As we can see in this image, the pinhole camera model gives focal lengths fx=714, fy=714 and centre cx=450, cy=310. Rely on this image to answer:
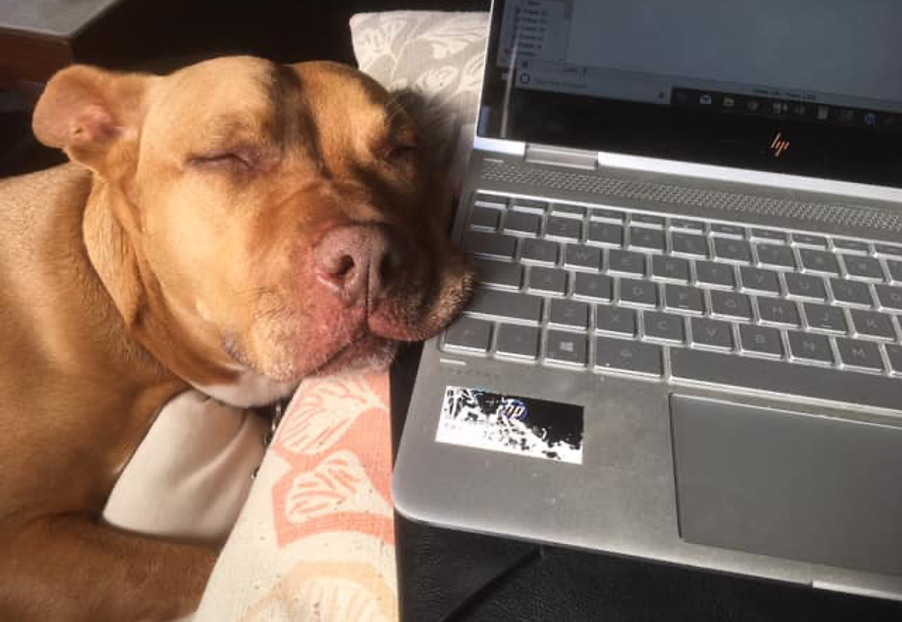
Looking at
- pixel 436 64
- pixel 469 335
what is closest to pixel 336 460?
pixel 469 335

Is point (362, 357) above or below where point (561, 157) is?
below

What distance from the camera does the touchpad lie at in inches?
27.6

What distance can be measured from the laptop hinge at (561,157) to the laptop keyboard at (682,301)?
8 cm

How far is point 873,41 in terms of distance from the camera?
3.07ft

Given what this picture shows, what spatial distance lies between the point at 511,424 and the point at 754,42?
62 centimetres

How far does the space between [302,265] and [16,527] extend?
2.12ft

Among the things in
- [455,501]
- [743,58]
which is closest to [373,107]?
[743,58]

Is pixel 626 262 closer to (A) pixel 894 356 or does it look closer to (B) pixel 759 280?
(B) pixel 759 280

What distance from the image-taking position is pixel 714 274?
96 cm

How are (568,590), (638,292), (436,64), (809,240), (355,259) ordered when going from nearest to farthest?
(568,590) → (355,259) → (638,292) → (809,240) → (436,64)

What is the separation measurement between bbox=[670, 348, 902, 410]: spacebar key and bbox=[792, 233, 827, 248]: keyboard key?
0.77 feet

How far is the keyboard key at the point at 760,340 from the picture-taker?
0.86m

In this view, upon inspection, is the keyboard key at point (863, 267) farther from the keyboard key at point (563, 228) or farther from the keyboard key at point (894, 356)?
the keyboard key at point (563, 228)

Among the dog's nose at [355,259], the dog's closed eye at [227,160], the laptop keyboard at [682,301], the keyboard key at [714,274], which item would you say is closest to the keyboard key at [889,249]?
the laptop keyboard at [682,301]
